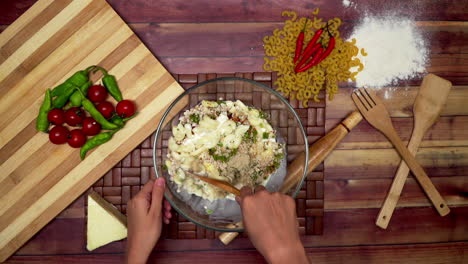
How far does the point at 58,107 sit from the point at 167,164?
A: 431 millimetres

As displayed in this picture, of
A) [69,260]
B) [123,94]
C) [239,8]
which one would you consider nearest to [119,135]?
[123,94]

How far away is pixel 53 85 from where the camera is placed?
1.31 metres

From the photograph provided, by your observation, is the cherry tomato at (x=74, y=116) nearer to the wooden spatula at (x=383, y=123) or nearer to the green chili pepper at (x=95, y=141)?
the green chili pepper at (x=95, y=141)

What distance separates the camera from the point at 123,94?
1.31 m

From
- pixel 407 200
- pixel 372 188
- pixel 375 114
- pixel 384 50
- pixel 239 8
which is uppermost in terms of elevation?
pixel 239 8

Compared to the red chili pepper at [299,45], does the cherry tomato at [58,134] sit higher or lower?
higher

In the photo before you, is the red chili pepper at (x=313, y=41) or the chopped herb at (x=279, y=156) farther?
the red chili pepper at (x=313, y=41)

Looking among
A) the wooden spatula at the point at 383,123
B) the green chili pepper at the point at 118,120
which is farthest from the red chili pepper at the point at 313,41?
the green chili pepper at the point at 118,120

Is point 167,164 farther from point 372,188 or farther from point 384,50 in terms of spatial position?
point 384,50

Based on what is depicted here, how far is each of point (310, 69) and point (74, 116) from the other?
2.67ft

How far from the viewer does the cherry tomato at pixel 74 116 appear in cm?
128

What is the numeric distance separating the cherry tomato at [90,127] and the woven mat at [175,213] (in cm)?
14

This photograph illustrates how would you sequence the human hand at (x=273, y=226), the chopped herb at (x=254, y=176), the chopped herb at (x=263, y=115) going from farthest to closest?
the chopped herb at (x=263, y=115) < the chopped herb at (x=254, y=176) < the human hand at (x=273, y=226)

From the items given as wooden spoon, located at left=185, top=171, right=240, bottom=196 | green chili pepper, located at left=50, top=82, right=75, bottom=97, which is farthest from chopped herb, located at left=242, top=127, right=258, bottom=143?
green chili pepper, located at left=50, top=82, right=75, bottom=97
